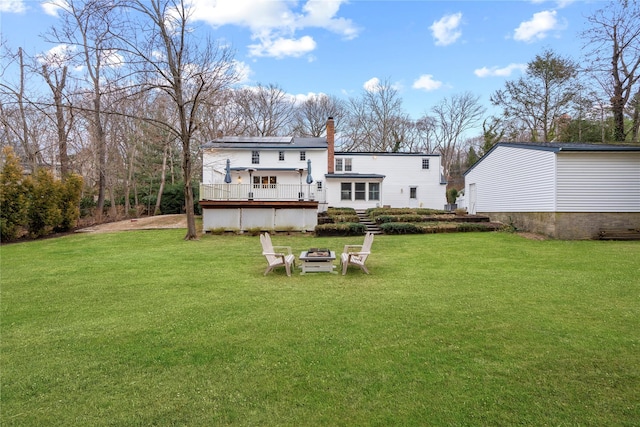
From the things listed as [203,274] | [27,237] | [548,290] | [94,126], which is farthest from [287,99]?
[548,290]

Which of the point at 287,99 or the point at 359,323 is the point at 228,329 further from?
the point at 287,99

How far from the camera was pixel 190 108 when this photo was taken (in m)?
21.0

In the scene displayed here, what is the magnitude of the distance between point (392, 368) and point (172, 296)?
4.46 meters

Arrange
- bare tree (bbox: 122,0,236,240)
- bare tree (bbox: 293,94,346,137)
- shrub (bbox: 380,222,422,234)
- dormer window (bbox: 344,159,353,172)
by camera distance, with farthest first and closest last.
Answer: bare tree (bbox: 293,94,346,137)
dormer window (bbox: 344,159,353,172)
shrub (bbox: 380,222,422,234)
bare tree (bbox: 122,0,236,240)

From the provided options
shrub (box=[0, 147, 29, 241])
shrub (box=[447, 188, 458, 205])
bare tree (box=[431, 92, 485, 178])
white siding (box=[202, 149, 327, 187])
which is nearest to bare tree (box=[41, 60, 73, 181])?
shrub (box=[0, 147, 29, 241])

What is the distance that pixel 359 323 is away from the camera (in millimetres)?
4703

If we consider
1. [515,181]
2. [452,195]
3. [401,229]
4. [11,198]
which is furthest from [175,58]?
[452,195]

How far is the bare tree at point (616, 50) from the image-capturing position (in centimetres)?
2005

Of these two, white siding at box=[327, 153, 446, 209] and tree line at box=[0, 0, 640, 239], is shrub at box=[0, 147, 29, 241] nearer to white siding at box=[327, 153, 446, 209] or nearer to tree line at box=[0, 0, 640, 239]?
tree line at box=[0, 0, 640, 239]

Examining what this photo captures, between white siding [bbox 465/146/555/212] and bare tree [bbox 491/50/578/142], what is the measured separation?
1045cm

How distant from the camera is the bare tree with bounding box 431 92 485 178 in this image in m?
41.3

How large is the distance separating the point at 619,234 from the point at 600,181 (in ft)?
7.41

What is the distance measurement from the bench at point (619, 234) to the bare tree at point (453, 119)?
Result: 30.1 m

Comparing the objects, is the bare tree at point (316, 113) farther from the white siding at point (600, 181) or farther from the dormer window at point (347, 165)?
the white siding at point (600, 181)
